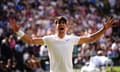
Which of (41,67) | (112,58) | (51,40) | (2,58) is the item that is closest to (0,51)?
(2,58)

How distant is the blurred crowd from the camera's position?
16812 mm

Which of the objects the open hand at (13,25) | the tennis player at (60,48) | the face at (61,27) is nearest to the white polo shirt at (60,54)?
the tennis player at (60,48)

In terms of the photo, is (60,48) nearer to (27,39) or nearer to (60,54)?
(60,54)

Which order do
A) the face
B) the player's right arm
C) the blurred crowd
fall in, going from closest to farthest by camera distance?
the face, the player's right arm, the blurred crowd

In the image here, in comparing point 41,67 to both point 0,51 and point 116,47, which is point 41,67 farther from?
point 116,47

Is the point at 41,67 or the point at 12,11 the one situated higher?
the point at 12,11

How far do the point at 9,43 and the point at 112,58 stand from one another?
3485 millimetres

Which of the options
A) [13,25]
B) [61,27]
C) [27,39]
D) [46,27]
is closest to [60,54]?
[61,27]

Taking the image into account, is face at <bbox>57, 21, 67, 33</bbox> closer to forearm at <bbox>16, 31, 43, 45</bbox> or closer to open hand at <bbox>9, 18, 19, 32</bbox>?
forearm at <bbox>16, 31, 43, 45</bbox>

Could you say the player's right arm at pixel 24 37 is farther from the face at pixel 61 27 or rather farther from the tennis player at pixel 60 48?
the face at pixel 61 27

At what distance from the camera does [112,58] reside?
667 inches

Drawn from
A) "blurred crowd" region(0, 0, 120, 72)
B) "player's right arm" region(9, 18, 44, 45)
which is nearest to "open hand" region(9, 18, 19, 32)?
"player's right arm" region(9, 18, 44, 45)

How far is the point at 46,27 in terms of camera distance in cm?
1936

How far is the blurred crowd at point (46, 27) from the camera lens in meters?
16.8
